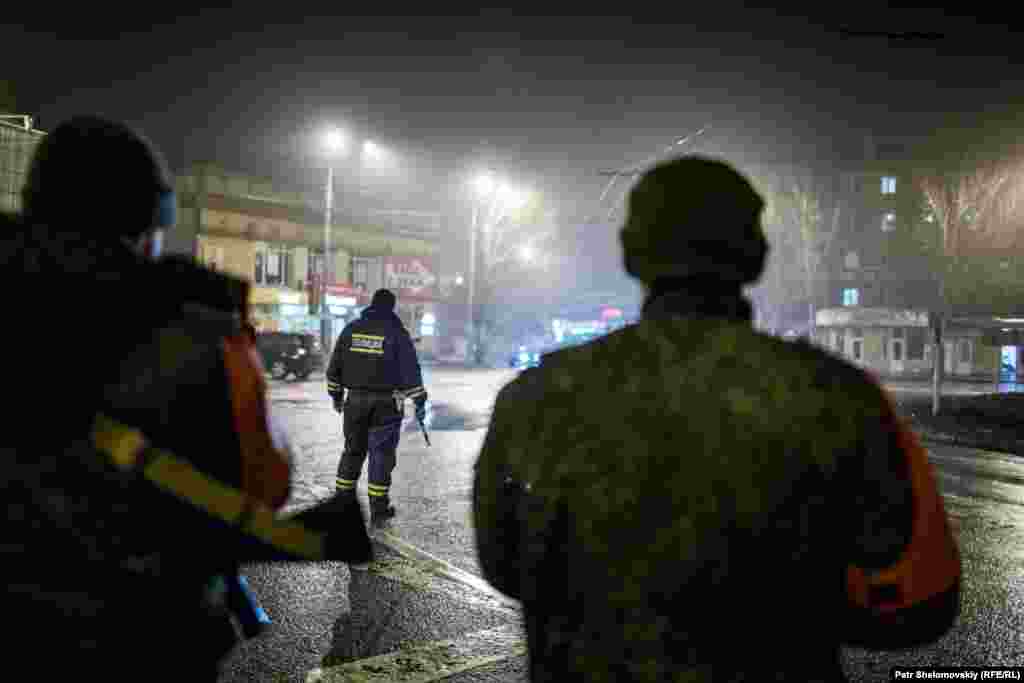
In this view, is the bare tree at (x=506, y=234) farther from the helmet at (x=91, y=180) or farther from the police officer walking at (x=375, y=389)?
the helmet at (x=91, y=180)

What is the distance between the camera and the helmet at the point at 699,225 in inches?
68.0

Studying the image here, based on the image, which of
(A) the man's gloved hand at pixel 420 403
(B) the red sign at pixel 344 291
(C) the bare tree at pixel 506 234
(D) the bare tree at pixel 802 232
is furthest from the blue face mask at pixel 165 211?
→ (D) the bare tree at pixel 802 232

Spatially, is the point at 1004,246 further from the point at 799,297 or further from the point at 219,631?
the point at 219,631

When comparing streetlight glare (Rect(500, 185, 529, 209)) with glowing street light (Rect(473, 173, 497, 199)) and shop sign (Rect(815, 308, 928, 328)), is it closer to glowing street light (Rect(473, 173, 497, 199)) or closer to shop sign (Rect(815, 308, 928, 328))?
glowing street light (Rect(473, 173, 497, 199))

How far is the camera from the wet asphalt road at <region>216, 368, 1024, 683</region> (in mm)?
4246

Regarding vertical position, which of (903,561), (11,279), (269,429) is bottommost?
(903,561)

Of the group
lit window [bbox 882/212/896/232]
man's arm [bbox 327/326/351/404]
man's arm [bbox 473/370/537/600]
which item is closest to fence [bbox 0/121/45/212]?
man's arm [bbox 327/326/351/404]

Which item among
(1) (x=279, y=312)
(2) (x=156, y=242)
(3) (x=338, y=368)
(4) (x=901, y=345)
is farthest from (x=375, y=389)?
(4) (x=901, y=345)

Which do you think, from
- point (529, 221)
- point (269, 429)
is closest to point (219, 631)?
point (269, 429)

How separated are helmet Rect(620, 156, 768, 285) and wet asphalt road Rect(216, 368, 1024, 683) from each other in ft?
2.50

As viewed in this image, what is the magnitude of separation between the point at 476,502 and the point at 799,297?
240 ft

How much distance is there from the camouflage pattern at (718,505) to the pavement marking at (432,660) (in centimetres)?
252

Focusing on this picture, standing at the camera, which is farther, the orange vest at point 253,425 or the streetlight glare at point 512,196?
the streetlight glare at point 512,196

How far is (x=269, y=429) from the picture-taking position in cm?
174
